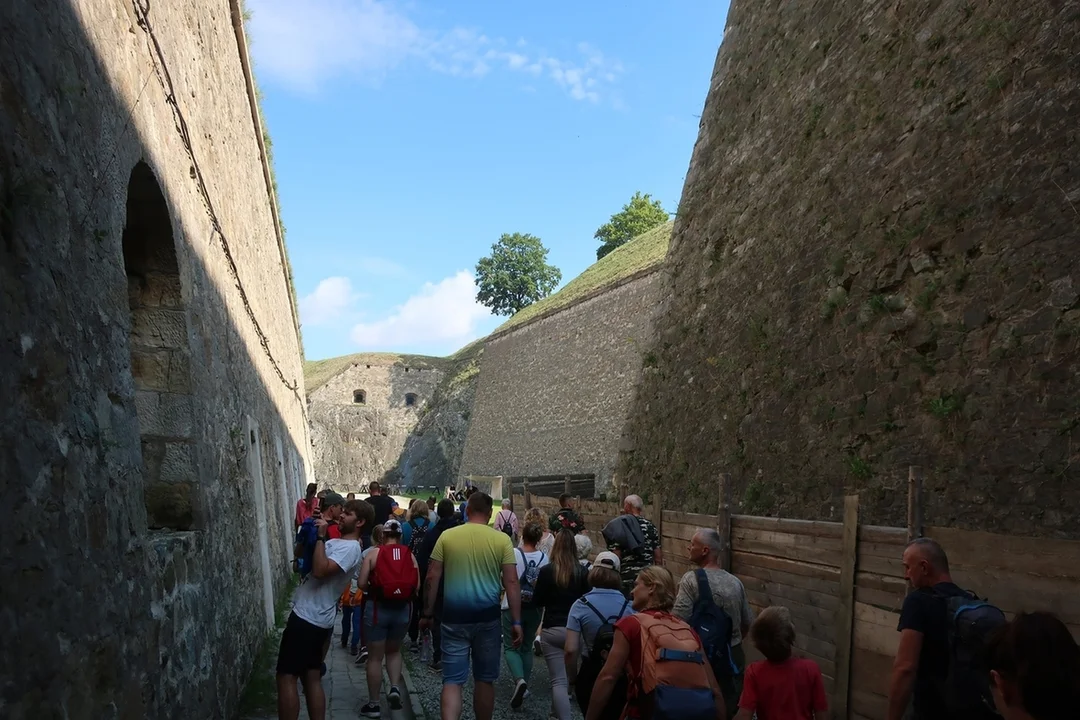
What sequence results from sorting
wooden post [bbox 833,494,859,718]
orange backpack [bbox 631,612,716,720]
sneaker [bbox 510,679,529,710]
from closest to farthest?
orange backpack [bbox 631,612,716,720] < wooden post [bbox 833,494,859,718] < sneaker [bbox 510,679,529,710]

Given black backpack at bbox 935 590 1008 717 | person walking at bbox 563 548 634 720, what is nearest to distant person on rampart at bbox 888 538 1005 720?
black backpack at bbox 935 590 1008 717

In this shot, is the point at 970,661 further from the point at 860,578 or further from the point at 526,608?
the point at 526,608

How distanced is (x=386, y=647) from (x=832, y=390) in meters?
4.42

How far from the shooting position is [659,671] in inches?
135

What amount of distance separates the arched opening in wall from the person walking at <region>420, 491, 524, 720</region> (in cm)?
166

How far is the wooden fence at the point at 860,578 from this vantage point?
3.82 metres

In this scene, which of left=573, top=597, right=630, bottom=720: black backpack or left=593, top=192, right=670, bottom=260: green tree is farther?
left=593, top=192, right=670, bottom=260: green tree

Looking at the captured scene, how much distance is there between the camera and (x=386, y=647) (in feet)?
21.4

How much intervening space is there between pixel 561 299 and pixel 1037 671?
35410 millimetres

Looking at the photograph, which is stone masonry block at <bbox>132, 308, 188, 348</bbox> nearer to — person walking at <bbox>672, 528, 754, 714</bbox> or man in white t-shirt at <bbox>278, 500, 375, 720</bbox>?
man in white t-shirt at <bbox>278, 500, 375, 720</bbox>

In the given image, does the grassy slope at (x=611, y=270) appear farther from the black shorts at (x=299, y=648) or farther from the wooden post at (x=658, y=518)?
the black shorts at (x=299, y=648)

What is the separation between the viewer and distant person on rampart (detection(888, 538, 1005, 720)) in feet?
9.75

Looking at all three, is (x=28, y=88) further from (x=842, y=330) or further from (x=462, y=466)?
(x=462, y=466)

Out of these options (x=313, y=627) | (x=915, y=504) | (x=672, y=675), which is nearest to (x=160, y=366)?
(x=313, y=627)
